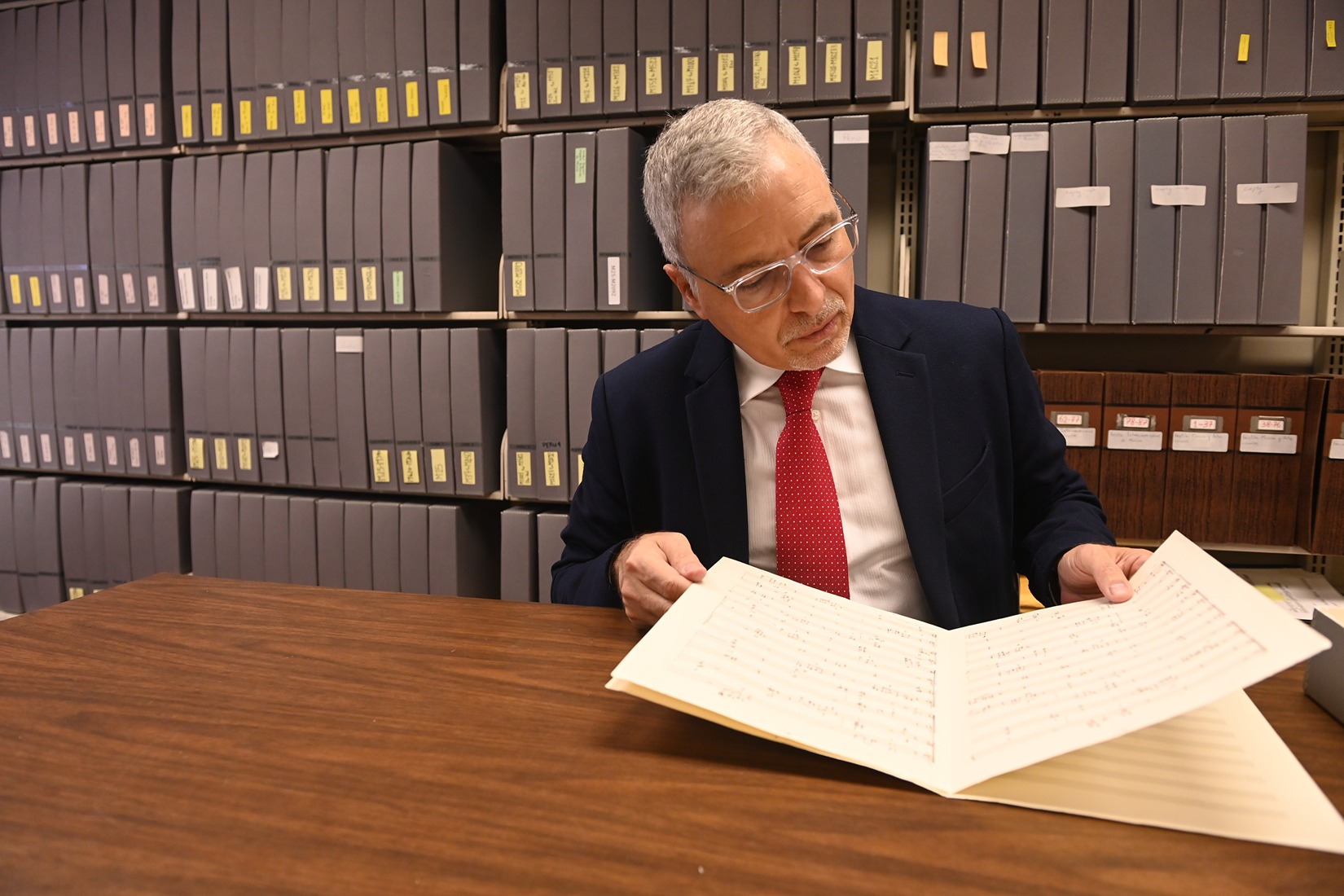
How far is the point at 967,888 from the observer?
397mm

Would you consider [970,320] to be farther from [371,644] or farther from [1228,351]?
[1228,351]

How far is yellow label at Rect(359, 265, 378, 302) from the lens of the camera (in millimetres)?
2262

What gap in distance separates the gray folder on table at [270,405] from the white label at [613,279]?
37.8 inches

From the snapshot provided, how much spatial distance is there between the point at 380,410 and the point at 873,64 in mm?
1612

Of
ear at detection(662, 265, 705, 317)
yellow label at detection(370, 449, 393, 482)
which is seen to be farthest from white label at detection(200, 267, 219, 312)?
ear at detection(662, 265, 705, 317)

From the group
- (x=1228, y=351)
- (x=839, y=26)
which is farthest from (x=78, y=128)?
(x=1228, y=351)

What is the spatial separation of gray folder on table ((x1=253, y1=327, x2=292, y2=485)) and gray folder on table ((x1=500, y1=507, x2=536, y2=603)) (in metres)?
0.75

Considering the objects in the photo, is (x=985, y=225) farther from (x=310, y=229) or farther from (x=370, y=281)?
(x=310, y=229)

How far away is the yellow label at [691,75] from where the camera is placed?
78.9 inches

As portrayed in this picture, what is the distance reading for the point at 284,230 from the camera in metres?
2.31

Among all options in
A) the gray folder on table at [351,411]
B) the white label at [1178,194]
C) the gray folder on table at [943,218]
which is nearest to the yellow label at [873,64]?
the gray folder on table at [943,218]

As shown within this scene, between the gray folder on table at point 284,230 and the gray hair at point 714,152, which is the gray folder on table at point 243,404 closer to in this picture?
the gray folder on table at point 284,230

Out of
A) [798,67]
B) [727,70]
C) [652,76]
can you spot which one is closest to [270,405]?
[652,76]

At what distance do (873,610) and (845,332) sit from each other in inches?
16.7
